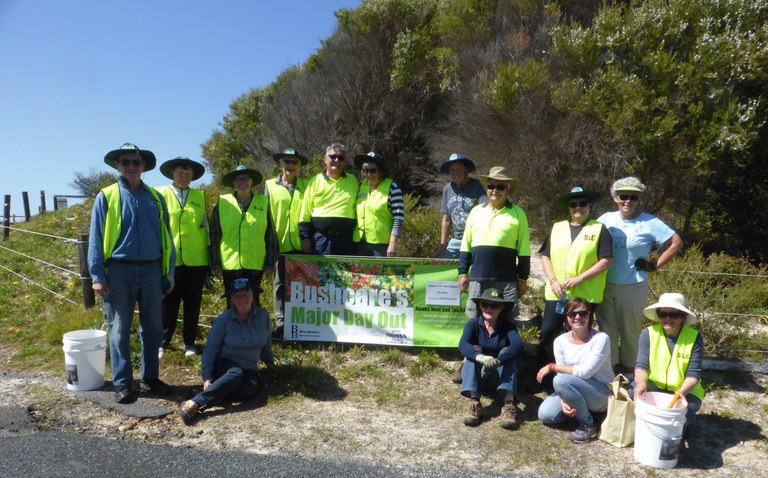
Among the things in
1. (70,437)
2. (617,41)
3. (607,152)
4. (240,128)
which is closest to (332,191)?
(70,437)

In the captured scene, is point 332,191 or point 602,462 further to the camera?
point 332,191

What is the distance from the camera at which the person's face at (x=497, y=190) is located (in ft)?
16.3

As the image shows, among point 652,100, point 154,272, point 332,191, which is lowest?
point 154,272

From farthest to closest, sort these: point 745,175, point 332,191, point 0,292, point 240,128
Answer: point 240,128 → point 745,175 → point 0,292 → point 332,191

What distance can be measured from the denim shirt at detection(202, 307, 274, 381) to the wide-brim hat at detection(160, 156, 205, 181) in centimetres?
157

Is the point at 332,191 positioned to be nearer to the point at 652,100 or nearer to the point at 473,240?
the point at 473,240

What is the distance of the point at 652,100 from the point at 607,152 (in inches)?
41.9

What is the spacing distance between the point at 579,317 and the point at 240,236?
3.23 meters

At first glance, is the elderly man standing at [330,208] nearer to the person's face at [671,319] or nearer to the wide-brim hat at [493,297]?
the wide-brim hat at [493,297]

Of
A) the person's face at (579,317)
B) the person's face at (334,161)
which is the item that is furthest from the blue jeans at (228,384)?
the person's face at (579,317)

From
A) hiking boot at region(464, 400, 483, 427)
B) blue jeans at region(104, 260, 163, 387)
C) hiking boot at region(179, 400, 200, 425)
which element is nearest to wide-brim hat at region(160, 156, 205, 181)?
blue jeans at region(104, 260, 163, 387)

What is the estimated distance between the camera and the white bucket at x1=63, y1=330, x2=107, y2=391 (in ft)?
16.3

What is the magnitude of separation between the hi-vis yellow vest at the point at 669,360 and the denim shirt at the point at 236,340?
129 inches

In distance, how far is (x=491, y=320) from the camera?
4.84 m
